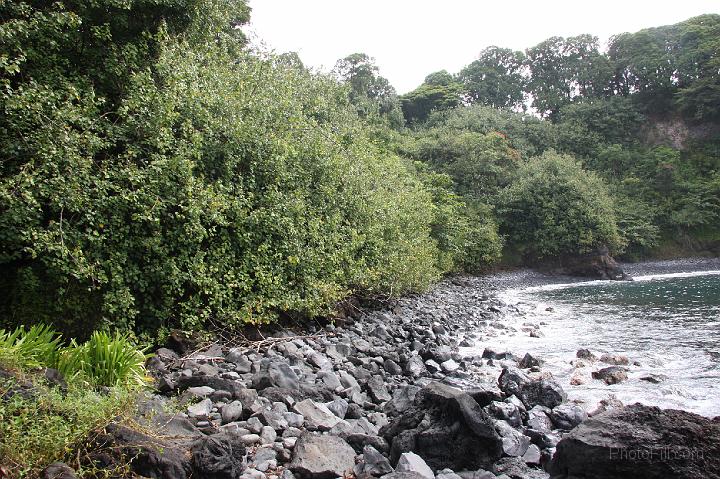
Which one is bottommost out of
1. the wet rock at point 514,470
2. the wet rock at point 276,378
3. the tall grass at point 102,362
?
the wet rock at point 514,470

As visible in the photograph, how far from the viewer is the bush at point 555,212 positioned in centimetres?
3794

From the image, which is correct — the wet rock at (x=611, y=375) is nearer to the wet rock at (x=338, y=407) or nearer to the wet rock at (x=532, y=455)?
the wet rock at (x=532, y=455)

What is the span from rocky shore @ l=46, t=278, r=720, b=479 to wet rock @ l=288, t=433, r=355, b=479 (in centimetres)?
1

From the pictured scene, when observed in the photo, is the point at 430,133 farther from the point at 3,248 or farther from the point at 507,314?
the point at 3,248

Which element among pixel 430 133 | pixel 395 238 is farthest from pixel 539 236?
pixel 395 238

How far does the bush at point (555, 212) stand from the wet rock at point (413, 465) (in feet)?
122

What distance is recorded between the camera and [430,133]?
46.9 metres

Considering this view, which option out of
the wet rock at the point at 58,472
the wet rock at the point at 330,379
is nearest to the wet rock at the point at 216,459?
the wet rock at the point at 58,472

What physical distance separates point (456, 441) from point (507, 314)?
14645 mm

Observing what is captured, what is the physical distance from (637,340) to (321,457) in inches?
464

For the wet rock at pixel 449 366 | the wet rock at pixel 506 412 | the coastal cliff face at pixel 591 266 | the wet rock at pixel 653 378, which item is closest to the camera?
the wet rock at pixel 506 412

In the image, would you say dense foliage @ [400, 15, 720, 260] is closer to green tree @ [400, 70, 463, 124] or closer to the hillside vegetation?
green tree @ [400, 70, 463, 124]

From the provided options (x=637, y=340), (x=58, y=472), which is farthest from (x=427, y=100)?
(x=58, y=472)

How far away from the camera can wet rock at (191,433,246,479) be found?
3705mm
